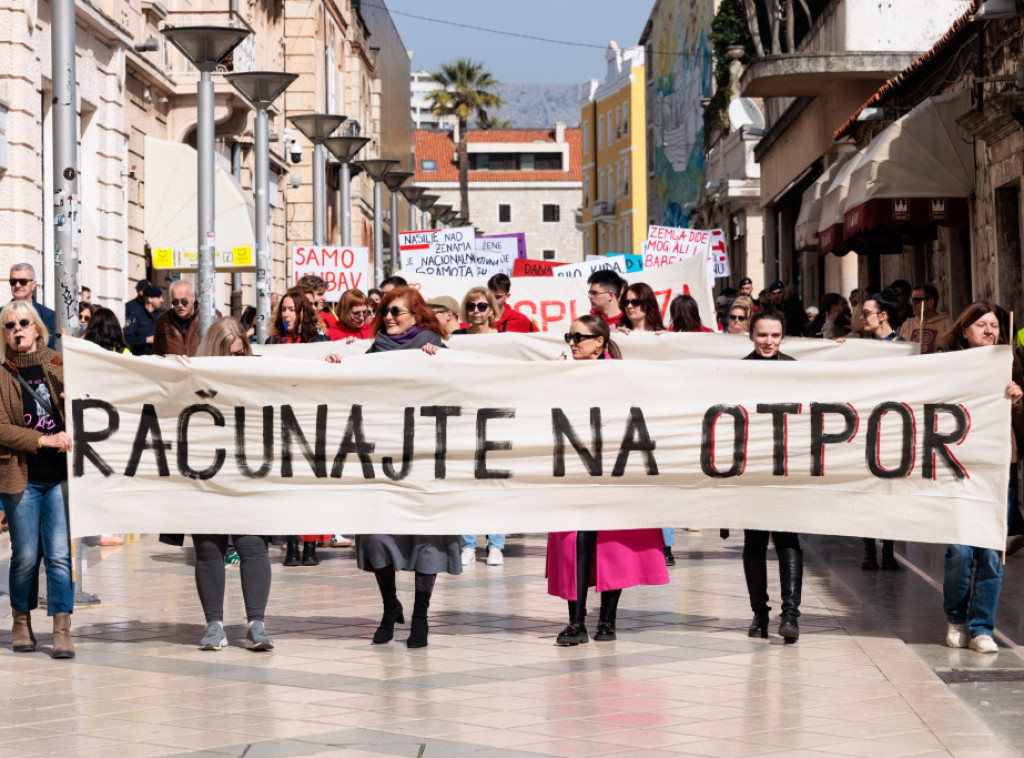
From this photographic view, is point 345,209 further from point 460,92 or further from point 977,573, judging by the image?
point 460,92

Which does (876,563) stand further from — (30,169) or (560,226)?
(560,226)

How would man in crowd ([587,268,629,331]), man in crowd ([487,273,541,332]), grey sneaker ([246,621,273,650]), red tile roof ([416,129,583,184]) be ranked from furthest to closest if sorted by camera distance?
red tile roof ([416,129,583,184]), man in crowd ([487,273,541,332]), man in crowd ([587,268,629,331]), grey sneaker ([246,621,273,650])

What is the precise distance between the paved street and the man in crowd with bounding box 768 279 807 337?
12288 mm

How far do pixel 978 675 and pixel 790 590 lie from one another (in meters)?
1.23

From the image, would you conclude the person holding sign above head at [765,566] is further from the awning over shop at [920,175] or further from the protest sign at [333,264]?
the protest sign at [333,264]

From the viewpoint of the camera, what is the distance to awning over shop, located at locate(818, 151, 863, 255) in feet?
70.3

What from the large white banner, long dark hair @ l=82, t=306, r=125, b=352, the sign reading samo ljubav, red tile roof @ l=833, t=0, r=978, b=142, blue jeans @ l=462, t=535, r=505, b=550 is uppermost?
red tile roof @ l=833, t=0, r=978, b=142

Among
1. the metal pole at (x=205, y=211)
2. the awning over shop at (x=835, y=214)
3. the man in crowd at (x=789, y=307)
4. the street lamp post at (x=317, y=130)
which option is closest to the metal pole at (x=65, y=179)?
the metal pole at (x=205, y=211)

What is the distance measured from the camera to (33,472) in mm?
8812

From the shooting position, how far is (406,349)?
929 cm

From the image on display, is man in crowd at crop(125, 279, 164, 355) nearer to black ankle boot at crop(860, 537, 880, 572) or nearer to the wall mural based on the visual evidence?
black ankle boot at crop(860, 537, 880, 572)

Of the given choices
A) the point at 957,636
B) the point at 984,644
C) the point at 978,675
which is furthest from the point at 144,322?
the point at 978,675

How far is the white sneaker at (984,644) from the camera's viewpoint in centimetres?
852

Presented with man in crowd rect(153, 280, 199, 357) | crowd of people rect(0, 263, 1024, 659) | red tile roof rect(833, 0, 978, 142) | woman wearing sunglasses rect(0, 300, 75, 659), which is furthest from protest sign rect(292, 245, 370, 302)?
woman wearing sunglasses rect(0, 300, 75, 659)
